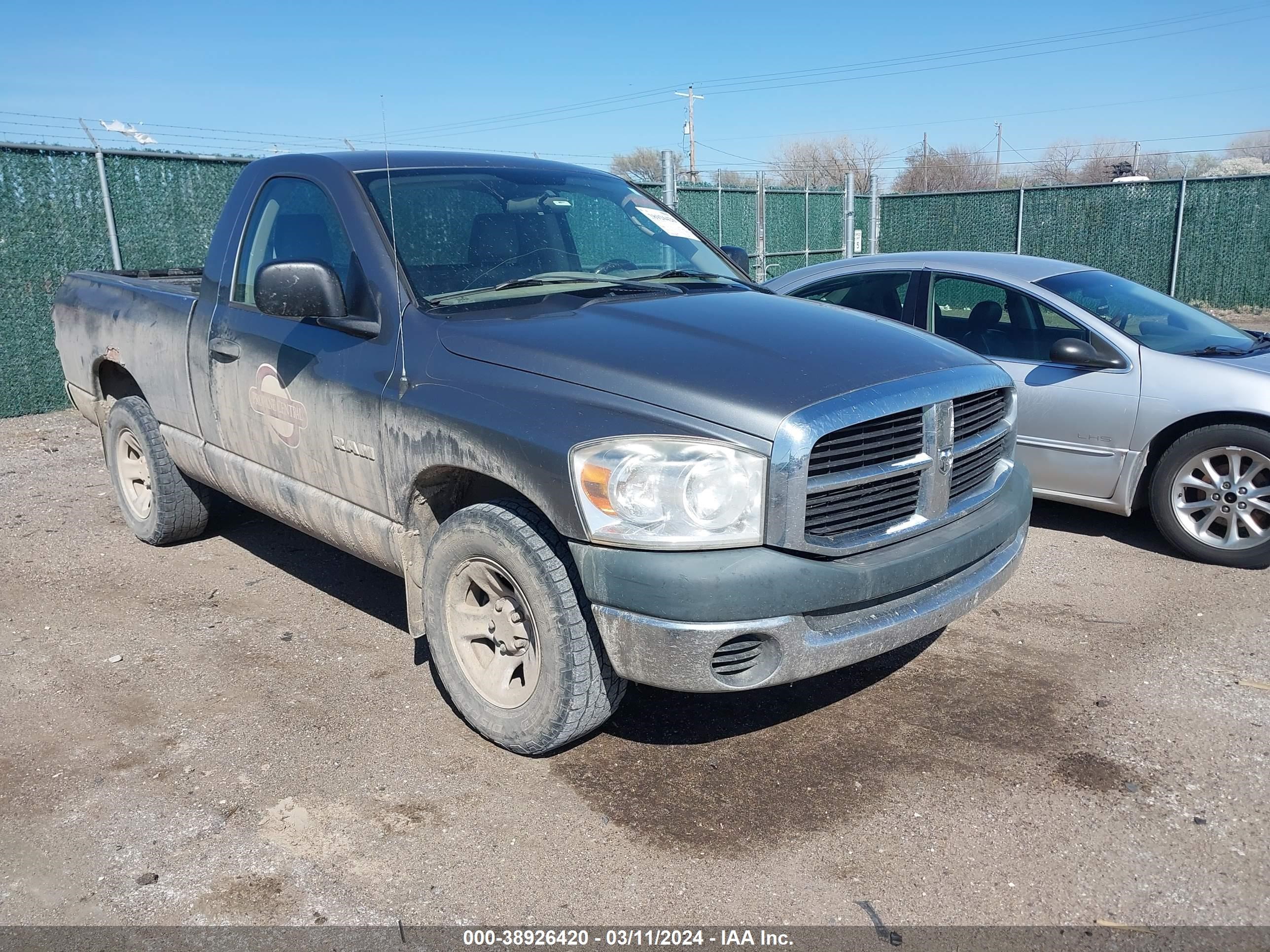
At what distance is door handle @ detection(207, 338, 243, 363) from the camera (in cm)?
428

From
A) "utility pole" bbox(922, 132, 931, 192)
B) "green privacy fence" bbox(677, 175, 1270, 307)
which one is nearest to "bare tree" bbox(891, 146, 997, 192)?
"utility pole" bbox(922, 132, 931, 192)

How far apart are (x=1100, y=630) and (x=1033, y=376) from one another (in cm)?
170

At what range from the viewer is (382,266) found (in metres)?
3.66

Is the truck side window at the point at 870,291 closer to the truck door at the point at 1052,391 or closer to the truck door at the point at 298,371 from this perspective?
the truck door at the point at 1052,391

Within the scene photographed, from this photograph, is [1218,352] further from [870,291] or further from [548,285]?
[548,285]

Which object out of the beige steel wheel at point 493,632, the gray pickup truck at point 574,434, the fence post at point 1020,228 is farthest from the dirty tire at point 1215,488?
the fence post at point 1020,228

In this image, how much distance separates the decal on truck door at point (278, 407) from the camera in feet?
13.0

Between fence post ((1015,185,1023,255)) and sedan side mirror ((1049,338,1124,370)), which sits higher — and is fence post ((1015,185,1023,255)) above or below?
above

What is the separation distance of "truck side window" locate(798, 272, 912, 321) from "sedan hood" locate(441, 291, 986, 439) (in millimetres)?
2603

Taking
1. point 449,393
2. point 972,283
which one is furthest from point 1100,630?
point 449,393

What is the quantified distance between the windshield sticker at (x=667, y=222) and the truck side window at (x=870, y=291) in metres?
1.91

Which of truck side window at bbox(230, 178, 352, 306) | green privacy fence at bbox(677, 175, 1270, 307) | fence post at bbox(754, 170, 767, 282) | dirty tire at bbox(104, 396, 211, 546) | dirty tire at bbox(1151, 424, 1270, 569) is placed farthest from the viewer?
green privacy fence at bbox(677, 175, 1270, 307)

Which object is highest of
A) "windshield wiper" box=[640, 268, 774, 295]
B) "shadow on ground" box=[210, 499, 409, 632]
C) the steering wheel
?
the steering wheel

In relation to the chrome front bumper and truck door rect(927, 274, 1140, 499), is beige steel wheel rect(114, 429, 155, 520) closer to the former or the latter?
the chrome front bumper
